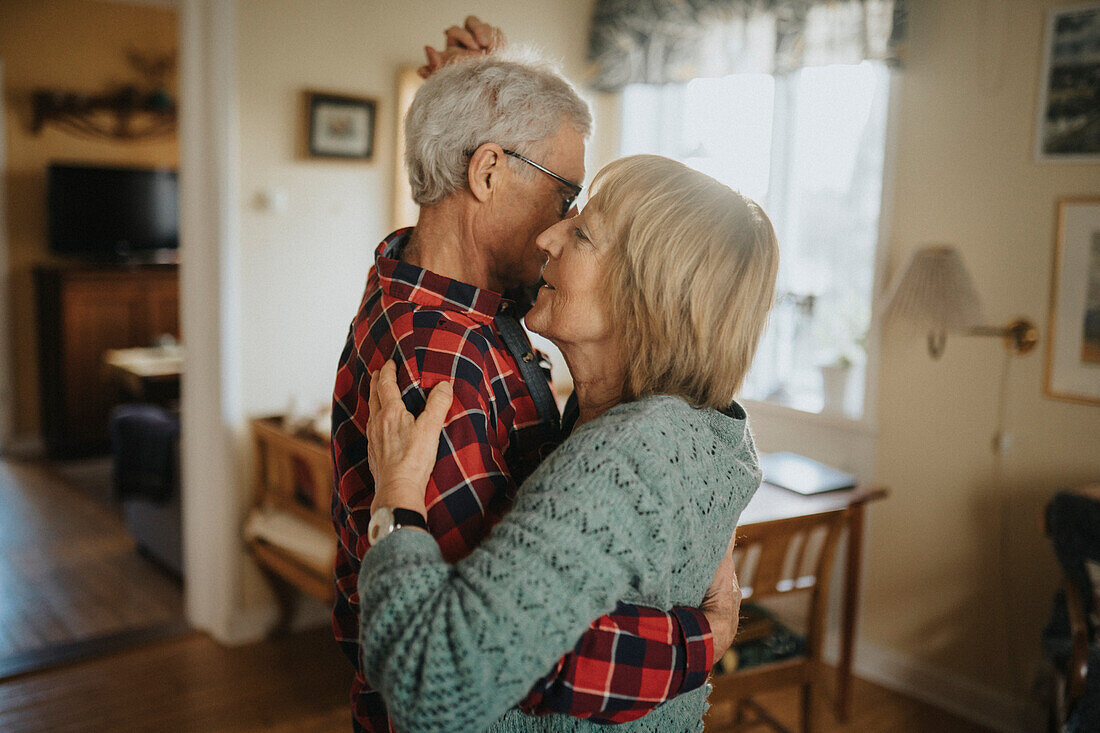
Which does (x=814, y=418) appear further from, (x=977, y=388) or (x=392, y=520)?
(x=392, y=520)

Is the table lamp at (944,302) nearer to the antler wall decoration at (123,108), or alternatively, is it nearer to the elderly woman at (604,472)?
the elderly woman at (604,472)

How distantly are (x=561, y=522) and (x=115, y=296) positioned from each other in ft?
18.5

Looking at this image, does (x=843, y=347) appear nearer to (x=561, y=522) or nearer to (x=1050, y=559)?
(x=1050, y=559)

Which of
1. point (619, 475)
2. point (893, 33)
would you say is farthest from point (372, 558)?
Result: point (893, 33)

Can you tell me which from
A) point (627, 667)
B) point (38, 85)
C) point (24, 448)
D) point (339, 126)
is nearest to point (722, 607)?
point (627, 667)

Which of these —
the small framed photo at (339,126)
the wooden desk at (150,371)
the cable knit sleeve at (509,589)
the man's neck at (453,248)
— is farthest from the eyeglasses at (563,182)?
the wooden desk at (150,371)

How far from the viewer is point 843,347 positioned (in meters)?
3.18

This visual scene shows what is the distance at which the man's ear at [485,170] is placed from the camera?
44.6 inches

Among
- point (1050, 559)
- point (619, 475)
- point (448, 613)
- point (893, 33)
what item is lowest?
point (1050, 559)

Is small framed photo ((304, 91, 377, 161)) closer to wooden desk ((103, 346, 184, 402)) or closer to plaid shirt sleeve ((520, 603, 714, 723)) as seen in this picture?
wooden desk ((103, 346, 184, 402))

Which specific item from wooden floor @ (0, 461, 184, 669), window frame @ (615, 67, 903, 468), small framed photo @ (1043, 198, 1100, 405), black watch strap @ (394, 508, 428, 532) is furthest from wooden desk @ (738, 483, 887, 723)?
wooden floor @ (0, 461, 184, 669)

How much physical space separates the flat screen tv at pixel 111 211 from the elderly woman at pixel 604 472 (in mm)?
5479

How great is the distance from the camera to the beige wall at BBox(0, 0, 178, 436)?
547cm

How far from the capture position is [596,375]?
110 centimetres
